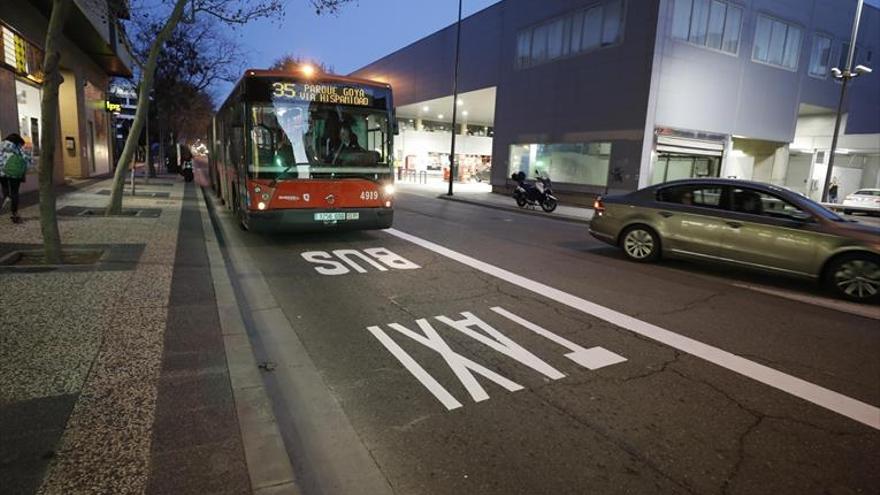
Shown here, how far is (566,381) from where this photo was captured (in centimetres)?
405

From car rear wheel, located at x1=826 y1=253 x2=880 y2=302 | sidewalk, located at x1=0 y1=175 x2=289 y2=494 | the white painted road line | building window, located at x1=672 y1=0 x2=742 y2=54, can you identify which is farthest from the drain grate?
building window, located at x1=672 y1=0 x2=742 y2=54

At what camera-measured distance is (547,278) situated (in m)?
7.55

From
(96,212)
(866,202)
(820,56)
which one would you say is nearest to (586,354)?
(96,212)

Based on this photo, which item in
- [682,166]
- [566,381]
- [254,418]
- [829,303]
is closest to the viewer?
[254,418]

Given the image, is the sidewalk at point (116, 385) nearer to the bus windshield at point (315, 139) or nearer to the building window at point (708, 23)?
the bus windshield at point (315, 139)

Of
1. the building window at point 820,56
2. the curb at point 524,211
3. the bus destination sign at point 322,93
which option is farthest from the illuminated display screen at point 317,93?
the building window at point 820,56

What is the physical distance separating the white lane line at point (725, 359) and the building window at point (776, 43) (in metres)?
23.6

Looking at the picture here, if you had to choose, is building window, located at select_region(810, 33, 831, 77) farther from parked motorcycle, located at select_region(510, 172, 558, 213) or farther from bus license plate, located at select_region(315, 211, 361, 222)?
bus license plate, located at select_region(315, 211, 361, 222)

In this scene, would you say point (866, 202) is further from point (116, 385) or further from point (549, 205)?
point (116, 385)

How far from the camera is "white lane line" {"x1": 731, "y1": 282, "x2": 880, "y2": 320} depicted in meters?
6.32

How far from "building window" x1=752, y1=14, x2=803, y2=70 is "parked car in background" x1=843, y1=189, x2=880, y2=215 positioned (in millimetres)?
7243

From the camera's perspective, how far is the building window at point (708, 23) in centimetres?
2058

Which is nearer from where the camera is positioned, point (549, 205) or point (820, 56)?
point (549, 205)

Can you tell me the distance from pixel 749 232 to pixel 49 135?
10.3 meters
